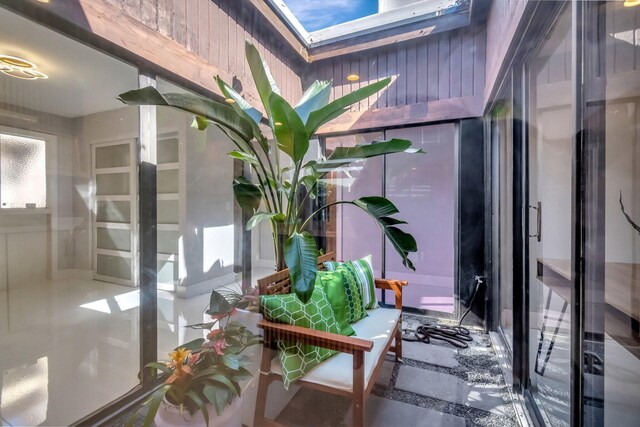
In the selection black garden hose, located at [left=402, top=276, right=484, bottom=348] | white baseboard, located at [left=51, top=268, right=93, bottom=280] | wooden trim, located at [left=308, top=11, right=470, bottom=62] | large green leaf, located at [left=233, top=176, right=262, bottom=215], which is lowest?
black garden hose, located at [left=402, top=276, right=484, bottom=348]

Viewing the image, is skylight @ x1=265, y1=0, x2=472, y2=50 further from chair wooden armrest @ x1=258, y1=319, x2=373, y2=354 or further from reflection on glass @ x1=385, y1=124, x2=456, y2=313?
chair wooden armrest @ x1=258, y1=319, x2=373, y2=354

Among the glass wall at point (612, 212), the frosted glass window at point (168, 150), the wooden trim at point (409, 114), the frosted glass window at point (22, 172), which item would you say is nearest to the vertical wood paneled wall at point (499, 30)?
the wooden trim at point (409, 114)

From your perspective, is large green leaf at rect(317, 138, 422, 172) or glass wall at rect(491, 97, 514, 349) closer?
large green leaf at rect(317, 138, 422, 172)

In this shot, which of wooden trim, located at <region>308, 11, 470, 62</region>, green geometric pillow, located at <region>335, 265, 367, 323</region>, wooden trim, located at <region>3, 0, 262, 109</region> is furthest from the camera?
wooden trim, located at <region>308, 11, 470, 62</region>

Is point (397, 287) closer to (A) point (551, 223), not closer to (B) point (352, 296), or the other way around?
(B) point (352, 296)

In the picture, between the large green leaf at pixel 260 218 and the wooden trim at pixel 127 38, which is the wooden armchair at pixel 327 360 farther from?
the wooden trim at pixel 127 38

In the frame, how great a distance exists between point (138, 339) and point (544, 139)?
2.59 metres

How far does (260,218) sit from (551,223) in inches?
58.1

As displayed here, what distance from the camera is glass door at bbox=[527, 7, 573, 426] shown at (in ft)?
3.78

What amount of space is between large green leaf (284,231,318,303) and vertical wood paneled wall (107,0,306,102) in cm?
157

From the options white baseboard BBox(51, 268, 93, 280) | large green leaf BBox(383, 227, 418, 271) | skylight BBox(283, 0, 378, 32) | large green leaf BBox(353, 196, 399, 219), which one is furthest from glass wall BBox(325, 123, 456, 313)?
white baseboard BBox(51, 268, 93, 280)

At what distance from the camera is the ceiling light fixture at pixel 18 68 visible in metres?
1.34

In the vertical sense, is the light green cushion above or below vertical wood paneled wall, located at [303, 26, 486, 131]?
below

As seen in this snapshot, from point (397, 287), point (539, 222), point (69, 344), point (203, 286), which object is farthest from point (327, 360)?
point (69, 344)
